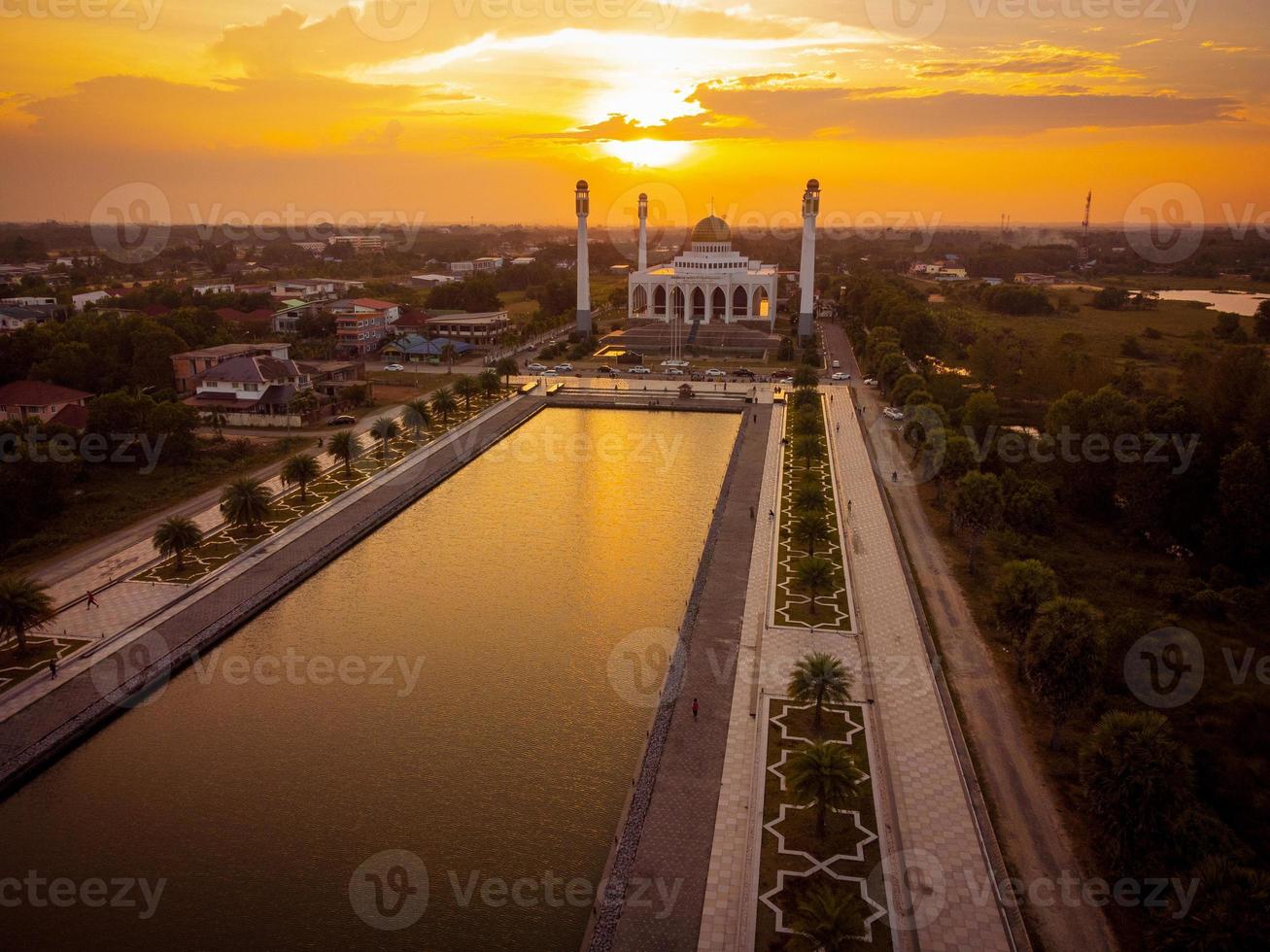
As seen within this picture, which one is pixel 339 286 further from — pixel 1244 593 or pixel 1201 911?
pixel 1201 911

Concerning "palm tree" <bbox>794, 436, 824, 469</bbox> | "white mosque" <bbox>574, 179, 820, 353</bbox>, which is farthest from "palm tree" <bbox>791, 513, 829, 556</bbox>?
"white mosque" <bbox>574, 179, 820, 353</bbox>

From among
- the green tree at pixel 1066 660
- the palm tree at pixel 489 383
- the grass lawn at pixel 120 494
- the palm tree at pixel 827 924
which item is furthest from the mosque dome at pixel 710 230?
the palm tree at pixel 827 924

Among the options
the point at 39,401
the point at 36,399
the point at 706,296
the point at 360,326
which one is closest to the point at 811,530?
the point at 39,401

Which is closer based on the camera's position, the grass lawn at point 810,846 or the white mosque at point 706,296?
the grass lawn at point 810,846

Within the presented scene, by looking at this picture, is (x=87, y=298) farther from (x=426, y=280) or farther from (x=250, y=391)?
(x=250, y=391)

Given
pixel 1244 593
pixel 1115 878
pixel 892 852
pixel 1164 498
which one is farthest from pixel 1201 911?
pixel 1164 498

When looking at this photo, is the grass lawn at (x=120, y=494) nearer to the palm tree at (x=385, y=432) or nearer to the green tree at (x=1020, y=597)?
the palm tree at (x=385, y=432)
